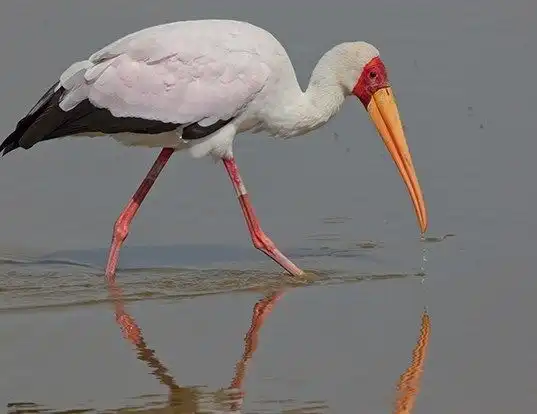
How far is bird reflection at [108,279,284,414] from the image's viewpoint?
24.6 ft

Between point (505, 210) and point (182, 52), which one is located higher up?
point (182, 52)

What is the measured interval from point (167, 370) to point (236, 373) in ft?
1.14

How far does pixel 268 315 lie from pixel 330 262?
54.1 inches

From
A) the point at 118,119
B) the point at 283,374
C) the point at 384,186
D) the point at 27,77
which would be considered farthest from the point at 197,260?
the point at 27,77

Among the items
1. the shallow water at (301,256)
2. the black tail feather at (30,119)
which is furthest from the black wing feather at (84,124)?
the shallow water at (301,256)

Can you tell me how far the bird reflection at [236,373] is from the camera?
7453mm

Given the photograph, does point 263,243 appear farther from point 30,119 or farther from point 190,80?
point 30,119

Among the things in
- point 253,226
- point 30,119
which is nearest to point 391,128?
point 253,226

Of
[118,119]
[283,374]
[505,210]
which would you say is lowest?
[283,374]

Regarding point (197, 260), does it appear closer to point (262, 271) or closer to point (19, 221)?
point (262, 271)

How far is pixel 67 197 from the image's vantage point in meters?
11.7

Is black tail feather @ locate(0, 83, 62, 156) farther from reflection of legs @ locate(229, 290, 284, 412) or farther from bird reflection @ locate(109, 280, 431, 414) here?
reflection of legs @ locate(229, 290, 284, 412)

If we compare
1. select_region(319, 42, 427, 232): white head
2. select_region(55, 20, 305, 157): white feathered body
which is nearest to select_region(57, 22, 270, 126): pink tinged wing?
select_region(55, 20, 305, 157): white feathered body

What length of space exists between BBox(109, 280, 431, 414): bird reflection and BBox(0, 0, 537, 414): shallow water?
17mm
